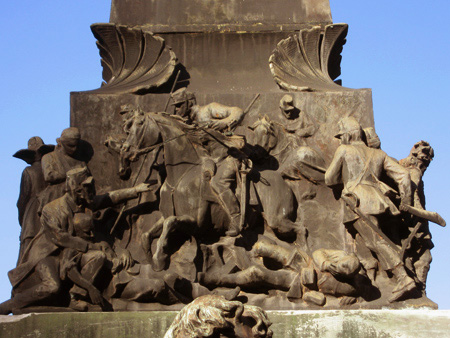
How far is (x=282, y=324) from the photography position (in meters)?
12.5

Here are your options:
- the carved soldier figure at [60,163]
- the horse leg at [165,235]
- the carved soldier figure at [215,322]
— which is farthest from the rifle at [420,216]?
the carved soldier figure at [215,322]

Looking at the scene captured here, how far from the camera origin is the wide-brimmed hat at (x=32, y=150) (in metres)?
14.6

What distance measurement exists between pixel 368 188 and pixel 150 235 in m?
3.07

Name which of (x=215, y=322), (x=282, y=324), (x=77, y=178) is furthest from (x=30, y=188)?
(x=215, y=322)

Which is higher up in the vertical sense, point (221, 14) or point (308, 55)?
point (221, 14)

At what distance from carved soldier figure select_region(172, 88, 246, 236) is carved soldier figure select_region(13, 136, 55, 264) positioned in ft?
6.83

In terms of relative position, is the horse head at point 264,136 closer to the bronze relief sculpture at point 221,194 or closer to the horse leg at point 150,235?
the bronze relief sculpture at point 221,194

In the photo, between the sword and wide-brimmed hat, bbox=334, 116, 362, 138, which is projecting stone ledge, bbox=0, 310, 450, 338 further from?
wide-brimmed hat, bbox=334, 116, 362, 138

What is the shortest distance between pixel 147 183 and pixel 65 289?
6.43ft

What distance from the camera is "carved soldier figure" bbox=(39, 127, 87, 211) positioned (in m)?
14.1

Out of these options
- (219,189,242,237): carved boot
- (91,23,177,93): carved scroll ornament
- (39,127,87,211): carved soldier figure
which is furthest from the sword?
(39,127,87,211): carved soldier figure

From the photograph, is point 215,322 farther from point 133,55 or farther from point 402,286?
point 133,55

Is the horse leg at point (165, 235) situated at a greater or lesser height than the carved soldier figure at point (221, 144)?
lesser

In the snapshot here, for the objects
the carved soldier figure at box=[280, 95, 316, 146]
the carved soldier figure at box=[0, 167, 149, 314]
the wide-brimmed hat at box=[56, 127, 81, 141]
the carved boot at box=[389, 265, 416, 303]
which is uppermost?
the carved soldier figure at box=[280, 95, 316, 146]
